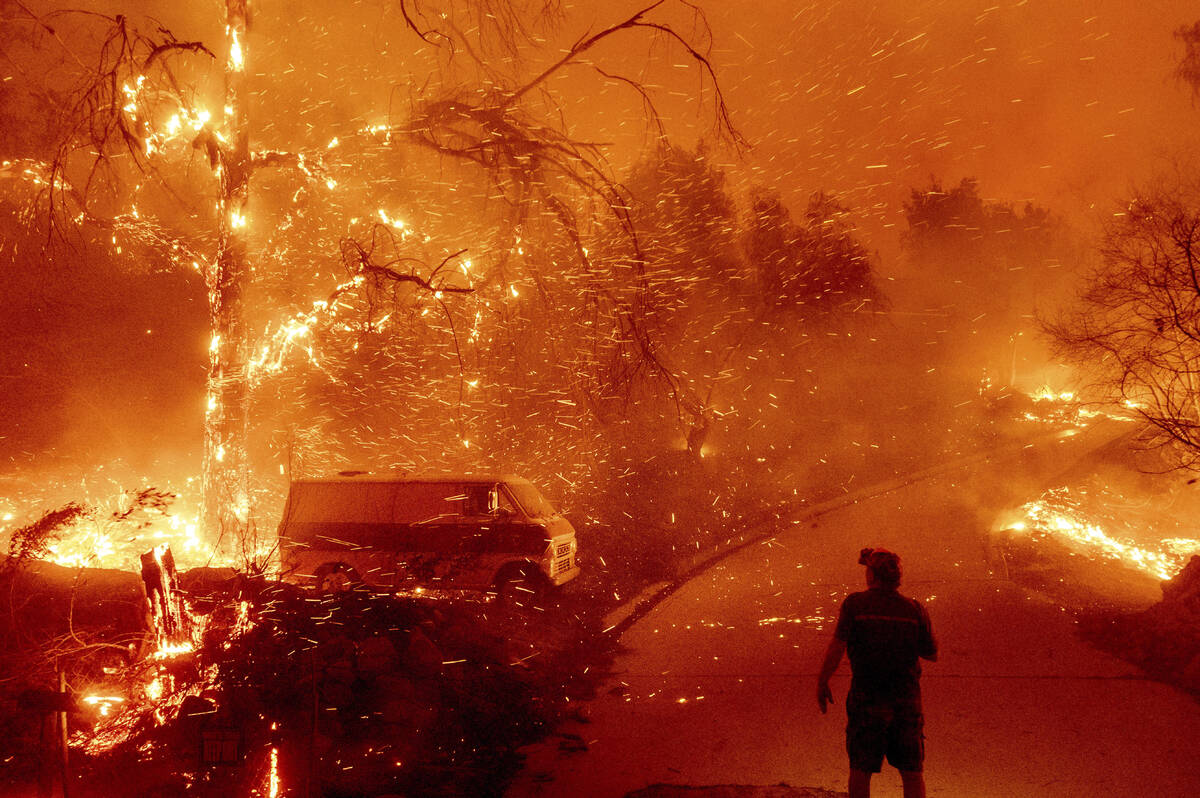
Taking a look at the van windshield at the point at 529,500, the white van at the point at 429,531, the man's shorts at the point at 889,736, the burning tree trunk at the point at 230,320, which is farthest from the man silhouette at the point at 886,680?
the burning tree trunk at the point at 230,320

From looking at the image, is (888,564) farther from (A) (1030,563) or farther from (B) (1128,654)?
(A) (1030,563)

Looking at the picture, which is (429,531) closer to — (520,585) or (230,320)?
(520,585)

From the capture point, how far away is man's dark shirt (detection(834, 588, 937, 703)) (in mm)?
4016

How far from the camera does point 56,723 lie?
3543 mm

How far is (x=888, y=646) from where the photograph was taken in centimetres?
403

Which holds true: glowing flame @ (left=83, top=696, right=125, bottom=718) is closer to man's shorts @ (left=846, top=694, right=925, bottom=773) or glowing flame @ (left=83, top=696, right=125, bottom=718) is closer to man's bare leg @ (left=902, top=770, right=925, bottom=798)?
man's shorts @ (left=846, top=694, right=925, bottom=773)

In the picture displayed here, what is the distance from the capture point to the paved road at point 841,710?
512cm

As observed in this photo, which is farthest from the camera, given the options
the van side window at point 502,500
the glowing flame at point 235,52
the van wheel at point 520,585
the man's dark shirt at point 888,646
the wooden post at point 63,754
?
the van side window at point 502,500

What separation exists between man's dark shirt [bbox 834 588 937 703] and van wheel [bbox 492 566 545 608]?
6941mm

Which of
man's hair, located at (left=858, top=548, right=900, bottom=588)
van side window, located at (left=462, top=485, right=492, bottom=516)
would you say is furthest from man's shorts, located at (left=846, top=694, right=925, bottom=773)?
van side window, located at (left=462, top=485, right=492, bottom=516)

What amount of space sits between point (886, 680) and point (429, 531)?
8476 mm

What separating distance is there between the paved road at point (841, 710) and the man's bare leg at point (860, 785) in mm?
1104

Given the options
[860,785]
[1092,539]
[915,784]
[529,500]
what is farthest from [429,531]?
[1092,539]

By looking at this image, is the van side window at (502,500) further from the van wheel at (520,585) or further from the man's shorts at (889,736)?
the man's shorts at (889,736)
